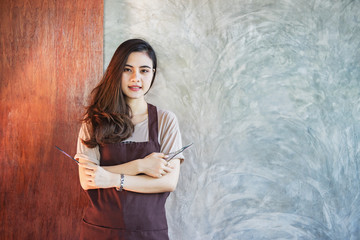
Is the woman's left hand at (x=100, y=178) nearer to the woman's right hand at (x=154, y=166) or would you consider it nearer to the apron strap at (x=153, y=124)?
the woman's right hand at (x=154, y=166)

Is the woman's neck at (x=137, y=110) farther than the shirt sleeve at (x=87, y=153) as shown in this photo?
Yes

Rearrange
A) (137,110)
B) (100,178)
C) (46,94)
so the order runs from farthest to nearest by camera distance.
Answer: (46,94) < (137,110) < (100,178)

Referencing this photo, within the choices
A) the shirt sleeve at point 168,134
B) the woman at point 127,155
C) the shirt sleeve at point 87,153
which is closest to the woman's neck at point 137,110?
the woman at point 127,155

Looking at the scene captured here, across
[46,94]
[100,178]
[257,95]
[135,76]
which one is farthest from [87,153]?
[257,95]

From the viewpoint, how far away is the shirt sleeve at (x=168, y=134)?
1.88 meters

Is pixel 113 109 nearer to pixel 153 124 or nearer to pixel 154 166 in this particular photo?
pixel 153 124

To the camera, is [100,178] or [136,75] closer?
[100,178]

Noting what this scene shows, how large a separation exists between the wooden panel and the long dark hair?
0.39 metres

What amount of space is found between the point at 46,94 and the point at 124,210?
101 cm

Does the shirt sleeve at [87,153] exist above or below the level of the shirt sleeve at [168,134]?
below

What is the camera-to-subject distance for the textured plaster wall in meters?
2.27

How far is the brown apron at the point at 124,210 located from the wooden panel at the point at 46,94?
49 cm

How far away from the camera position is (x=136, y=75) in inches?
74.8

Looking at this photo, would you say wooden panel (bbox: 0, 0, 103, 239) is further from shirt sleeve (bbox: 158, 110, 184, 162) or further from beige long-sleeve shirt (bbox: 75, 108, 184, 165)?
shirt sleeve (bbox: 158, 110, 184, 162)
